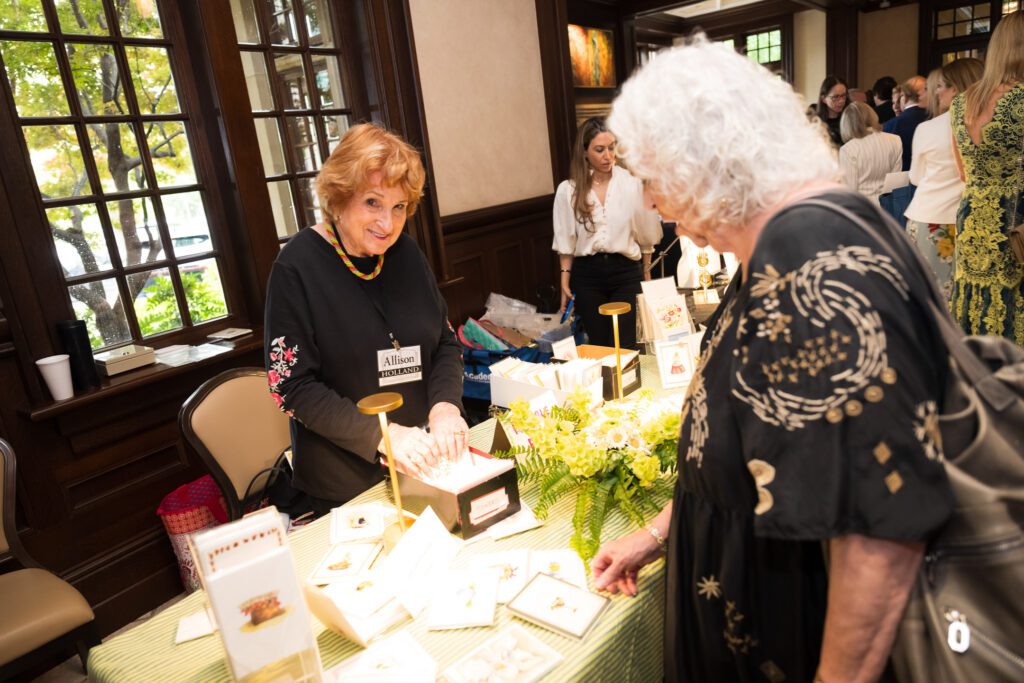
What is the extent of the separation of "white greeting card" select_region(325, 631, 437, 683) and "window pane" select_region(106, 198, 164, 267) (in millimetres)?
2545

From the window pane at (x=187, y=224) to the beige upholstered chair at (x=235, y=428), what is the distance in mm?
1122

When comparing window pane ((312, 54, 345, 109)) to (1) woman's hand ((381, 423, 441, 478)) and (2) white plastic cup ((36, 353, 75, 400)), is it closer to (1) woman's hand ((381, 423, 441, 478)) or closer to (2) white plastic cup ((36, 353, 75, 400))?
(2) white plastic cup ((36, 353, 75, 400))

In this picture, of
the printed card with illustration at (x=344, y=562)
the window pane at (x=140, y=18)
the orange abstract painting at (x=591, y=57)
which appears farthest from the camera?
the orange abstract painting at (x=591, y=57)

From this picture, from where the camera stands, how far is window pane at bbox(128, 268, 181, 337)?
3025 mm

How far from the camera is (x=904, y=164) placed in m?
6.18

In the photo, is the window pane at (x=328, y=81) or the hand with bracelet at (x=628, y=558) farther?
the window pane at (x=328, y=81)

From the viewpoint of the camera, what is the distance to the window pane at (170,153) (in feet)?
9.99

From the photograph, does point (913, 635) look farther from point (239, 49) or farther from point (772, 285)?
point (239, 49)

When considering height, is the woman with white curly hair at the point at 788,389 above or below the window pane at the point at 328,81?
below

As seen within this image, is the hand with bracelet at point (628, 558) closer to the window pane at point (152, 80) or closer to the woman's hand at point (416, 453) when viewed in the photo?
the woman's hand at point (416, 453)

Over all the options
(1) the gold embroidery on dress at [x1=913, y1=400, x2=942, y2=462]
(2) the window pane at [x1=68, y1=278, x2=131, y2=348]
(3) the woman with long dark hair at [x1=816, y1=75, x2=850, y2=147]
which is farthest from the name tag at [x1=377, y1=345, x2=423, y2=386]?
(3) the woman with long dark hair at [x1=816, y1=75, x2=850, y2=147]

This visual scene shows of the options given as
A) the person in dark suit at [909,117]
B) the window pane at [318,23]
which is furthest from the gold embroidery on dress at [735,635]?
the person in dark suit at [909,117]

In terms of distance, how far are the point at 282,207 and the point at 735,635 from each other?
128 inches

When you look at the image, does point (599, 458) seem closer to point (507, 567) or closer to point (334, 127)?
point (507, 567)
